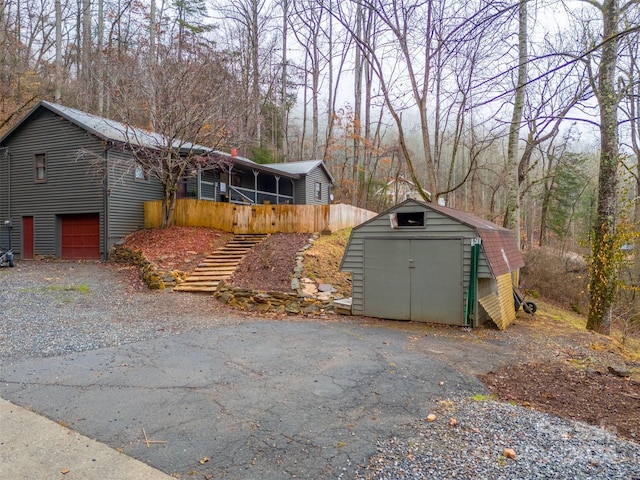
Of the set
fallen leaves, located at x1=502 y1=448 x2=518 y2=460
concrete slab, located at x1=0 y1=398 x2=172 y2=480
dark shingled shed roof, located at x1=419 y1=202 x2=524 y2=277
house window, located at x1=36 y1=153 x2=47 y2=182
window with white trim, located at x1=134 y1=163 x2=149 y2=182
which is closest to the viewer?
concrete slab, located at x1=0 y1=398 x2=172 y2=480

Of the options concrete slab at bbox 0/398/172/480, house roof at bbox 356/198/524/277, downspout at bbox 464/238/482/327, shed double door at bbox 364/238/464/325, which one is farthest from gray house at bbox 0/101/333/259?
concrete slab at bbox 0/398/172/480

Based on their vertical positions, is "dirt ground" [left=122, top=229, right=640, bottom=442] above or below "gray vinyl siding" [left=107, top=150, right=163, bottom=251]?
below

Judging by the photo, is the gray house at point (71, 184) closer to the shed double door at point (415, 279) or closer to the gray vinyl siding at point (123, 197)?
the gray vinyl siding at point (123, 197)

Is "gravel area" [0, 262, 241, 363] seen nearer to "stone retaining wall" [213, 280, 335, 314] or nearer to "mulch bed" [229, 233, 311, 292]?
"stone retaining wall" [213, 280, 335, 314]

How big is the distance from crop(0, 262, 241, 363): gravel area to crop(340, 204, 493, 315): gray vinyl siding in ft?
9.23

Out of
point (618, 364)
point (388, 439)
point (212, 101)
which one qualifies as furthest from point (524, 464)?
point (212, 101)

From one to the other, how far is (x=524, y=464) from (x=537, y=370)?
9.52ft

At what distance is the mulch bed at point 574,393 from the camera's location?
12.3 feet

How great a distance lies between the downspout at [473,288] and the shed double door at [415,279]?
0.43 ft

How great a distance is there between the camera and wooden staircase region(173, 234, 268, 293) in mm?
11500

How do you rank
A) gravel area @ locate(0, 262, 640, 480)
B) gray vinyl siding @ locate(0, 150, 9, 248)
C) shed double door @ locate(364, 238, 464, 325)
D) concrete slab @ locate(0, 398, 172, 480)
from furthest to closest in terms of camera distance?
gray vinyl siding @ locate(0, 150, 9, 248), shed double door @ locate(364, 238, 464, 325), gravel area @ locate(0, 262, 640, 480), concrete slab @ locate(0, 398, 172, 480)

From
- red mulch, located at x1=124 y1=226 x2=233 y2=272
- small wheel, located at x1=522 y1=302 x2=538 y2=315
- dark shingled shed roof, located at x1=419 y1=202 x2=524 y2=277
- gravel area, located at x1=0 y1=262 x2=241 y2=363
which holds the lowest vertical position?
small wheel, located at x1=522 y1=302 x2=538 y2=315

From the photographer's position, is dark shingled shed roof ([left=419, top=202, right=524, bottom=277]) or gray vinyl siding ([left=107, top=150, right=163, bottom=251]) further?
gray vinyl siding ([left=107, top=150, right=163, bottom=251])

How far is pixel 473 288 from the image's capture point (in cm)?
782
